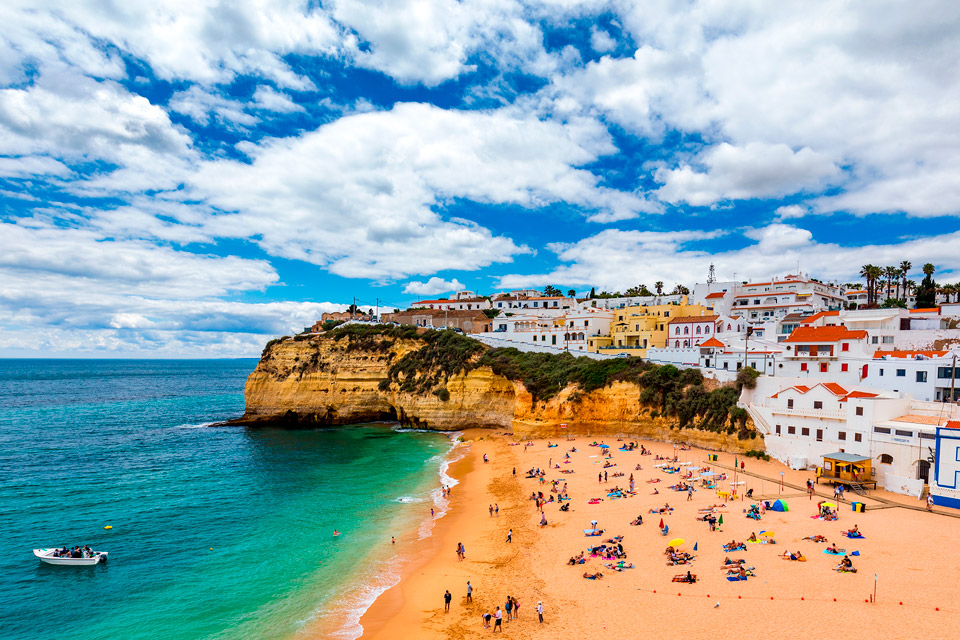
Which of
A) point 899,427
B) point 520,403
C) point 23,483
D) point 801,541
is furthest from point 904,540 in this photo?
point 23,483

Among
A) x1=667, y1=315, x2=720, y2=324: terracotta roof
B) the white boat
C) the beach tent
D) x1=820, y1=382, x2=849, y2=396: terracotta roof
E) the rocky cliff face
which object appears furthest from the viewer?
x1=667, y1=315, x2=720, y2=324: terracotta roof

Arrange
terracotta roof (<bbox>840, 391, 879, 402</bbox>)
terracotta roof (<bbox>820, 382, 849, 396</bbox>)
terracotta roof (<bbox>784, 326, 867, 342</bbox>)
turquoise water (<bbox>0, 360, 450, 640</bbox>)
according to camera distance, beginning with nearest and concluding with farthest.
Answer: turquoise water (<bbox>0, 360, 450, 640</bbox>) < terracotta roof (<bbox>840, 391, 879, 402</bbox>) < terracotta roof (<bbox>820, 382, 849, 396</bbox>) < terracotta roof (<bbox>784, 326, 867, 342</bbox>)

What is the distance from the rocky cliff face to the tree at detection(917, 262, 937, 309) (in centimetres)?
4276

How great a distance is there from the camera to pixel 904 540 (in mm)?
21422

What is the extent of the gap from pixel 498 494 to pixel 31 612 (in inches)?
930

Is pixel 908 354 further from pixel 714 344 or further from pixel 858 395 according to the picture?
pixel 714 344

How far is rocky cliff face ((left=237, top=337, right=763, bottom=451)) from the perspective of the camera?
1774 inches

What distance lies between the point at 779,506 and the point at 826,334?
19.7 meters

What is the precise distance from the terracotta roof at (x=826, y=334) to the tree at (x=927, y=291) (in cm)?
3055

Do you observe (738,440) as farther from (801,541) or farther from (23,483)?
(23,483)

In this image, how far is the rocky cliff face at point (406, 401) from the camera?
4506 centimetres

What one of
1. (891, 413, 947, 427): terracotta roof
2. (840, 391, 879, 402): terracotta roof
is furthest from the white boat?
(891, 413, 947, 427): terracotta roof

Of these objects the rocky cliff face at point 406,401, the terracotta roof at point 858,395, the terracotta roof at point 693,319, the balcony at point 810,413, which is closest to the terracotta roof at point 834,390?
the terracotta roof at point 858,395

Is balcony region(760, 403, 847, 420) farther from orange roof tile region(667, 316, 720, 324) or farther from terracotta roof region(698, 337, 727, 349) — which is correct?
orange roof tile region(667, 316, 720, 324)
